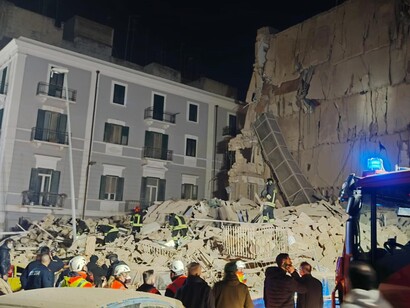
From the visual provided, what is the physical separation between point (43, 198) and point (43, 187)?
0.68 metres

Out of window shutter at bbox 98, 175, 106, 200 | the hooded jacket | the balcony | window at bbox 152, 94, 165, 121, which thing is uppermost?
window at bbox 152, 94, 165, 121

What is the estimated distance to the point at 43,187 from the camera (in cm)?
2303

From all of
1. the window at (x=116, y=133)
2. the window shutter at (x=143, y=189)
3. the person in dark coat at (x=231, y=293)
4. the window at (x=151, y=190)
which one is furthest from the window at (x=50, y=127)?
the person in dark coat at (x=231, y=293)

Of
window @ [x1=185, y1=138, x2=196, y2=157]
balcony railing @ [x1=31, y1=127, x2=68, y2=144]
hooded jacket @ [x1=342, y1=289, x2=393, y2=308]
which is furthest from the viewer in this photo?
window @ [x1=185, y1=138, x2=196, y2=157]

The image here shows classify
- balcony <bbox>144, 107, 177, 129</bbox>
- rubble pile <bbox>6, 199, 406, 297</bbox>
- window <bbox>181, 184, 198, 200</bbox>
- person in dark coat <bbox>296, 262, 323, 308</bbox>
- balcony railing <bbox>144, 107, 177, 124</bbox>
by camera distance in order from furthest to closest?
1. window <bbox>181, 184, 198, 200</bbox>
2. balcony railing <bbox>144, 107, 177, 124</bbox>
3. balcony <bbox>144, 107, 177, 129</bbox>
4. rubble pile <bbox>6, 199, 406, 297</bbox>
5. person in dark coat <bbox>296, 262, 323, 308</bbox>

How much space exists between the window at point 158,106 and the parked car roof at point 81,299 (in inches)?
989

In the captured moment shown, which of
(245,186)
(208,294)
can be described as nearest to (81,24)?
(245,186)

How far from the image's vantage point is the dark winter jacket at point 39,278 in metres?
6.34

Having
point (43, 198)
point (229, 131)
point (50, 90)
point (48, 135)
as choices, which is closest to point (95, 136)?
point (48, 135)

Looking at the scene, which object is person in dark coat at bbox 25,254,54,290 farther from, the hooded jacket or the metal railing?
the metal railing

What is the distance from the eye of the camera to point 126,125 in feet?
88.6

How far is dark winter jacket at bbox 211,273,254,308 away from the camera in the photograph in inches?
189

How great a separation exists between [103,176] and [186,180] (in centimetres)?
669

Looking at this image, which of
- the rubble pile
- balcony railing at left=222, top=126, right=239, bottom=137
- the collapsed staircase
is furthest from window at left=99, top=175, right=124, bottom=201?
balcony railing at left=222, top=126, right=239, bottom=137
